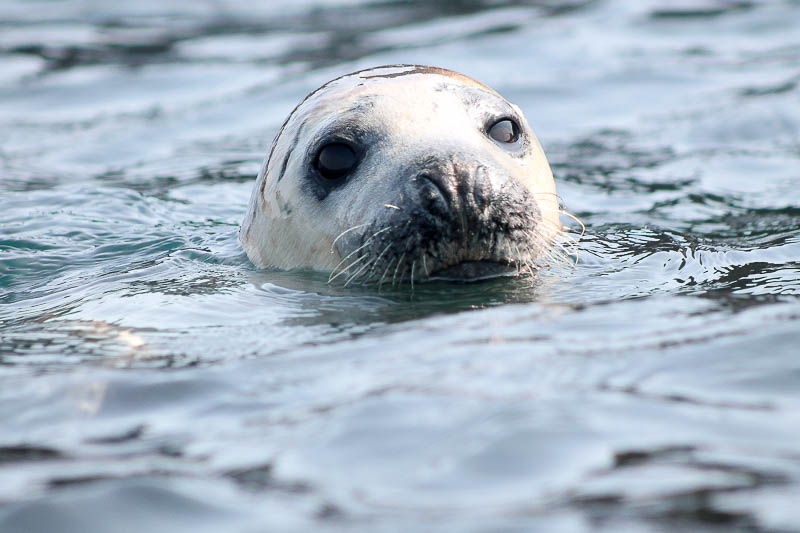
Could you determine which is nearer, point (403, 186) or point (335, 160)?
point (403, 186)

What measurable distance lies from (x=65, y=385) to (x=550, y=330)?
147 cm

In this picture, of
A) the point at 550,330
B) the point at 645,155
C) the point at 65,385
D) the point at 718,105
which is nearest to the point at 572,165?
A: the point at 645,155

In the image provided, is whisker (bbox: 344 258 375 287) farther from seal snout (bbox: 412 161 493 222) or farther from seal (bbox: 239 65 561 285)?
seal snout (bbox: 412 161 493 222)

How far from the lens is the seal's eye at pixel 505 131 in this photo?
193 inches

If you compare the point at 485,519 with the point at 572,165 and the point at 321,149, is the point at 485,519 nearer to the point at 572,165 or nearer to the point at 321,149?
the point at 321,149

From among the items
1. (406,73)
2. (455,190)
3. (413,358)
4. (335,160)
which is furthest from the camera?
(406,73)

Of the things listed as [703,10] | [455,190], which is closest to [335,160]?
[455,190]

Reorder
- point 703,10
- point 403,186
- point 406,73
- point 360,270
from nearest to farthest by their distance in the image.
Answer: point 403,186, point 360,270, point 406,73, point 703,10

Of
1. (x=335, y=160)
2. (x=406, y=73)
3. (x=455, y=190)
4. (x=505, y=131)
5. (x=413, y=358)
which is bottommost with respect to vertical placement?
(x=413, y=358)

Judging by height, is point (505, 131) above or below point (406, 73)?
below

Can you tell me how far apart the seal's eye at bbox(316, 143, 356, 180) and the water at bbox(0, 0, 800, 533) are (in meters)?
0.46

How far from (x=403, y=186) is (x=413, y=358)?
114 cm

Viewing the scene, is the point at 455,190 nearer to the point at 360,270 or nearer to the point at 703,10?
the point at 360,270

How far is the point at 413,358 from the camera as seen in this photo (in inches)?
126
